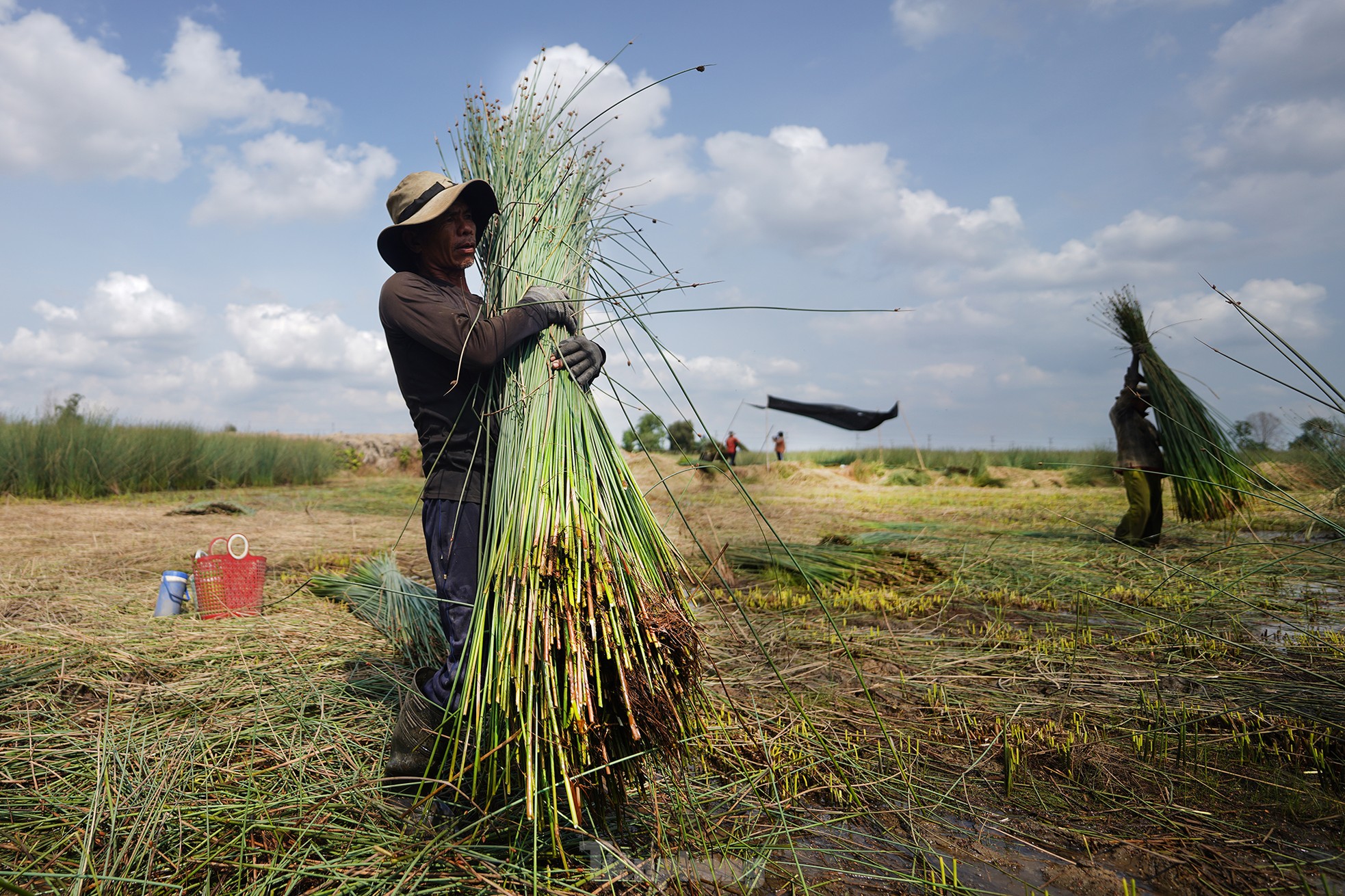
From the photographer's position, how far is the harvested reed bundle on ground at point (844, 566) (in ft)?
17.0

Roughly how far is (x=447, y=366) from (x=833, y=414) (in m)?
10.6

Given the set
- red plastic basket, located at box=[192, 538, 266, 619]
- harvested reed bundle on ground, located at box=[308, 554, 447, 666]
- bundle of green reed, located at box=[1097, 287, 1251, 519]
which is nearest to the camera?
harvested reed bundle on ground, located at box=[308, 554, 447, 666]

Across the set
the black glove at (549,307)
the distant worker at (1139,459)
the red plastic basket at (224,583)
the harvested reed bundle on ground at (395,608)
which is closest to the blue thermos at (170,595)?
the red plastic basket at (224,583)

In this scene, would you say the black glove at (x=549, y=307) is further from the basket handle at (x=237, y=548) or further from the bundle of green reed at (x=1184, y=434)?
the bundle of green reed at (x=1184, y=434)

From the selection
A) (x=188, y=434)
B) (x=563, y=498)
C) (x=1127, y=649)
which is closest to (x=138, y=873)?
(x=563, y=498)

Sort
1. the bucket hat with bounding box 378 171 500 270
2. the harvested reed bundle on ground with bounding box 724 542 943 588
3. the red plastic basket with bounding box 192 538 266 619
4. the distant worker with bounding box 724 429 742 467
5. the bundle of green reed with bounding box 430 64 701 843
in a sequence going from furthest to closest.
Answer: the distant worker with bounding box 724 429 742 467 < the harvested reed bundle on ground with bounding box 724 542 943 588 < the red plastic basket with bounding box 192 538 266 619 < the bucket hat with bounding box 378 171 500 270 < the bundle of green reed with bounding box 430 64 701 843

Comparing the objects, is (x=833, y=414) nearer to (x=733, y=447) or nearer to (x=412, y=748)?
(x=733, y=447)

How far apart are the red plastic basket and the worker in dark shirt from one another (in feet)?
8.33

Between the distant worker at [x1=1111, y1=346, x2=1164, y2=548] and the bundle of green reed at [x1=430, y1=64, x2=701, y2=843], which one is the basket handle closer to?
the bundle of green reed at [x1=430, y1=64, x2=701, y2=843]

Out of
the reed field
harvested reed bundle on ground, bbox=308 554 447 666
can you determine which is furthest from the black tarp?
the reed field

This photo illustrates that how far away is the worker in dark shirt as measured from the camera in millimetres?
1992

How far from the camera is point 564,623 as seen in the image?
1.71 meters

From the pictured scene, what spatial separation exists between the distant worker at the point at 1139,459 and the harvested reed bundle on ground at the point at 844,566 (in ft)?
8.27

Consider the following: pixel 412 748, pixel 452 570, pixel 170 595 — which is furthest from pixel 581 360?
pixel 170 595
